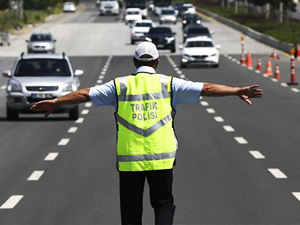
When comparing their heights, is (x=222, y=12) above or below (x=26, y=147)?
below

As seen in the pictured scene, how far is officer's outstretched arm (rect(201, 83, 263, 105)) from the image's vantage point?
715 centimetres

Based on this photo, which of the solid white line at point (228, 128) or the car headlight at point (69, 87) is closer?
the solid white line at point (228, 128)

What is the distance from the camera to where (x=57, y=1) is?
14488 cm

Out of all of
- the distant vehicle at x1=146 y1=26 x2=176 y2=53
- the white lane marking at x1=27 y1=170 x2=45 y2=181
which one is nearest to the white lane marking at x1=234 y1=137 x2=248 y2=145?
the white lane marking at x1=27 y1=170 x2=45 y2=181

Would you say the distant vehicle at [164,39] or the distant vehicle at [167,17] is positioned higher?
the distant vehicle at [164,39]

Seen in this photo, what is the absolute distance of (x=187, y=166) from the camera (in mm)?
15914

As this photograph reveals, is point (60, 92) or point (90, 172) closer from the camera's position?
point (90, 172)

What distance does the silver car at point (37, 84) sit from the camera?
24.4 meters

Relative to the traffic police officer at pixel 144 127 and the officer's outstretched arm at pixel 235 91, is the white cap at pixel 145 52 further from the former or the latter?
the officer's outstretched arm at pixel 235 91

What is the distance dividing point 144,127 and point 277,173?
26.2 feet

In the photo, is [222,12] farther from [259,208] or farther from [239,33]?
[259,208]

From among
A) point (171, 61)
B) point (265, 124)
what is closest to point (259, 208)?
point (265, 124)

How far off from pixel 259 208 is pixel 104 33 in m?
74.4

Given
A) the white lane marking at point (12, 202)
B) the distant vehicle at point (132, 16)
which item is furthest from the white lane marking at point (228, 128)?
the distant vehicle at point (132, 16)
